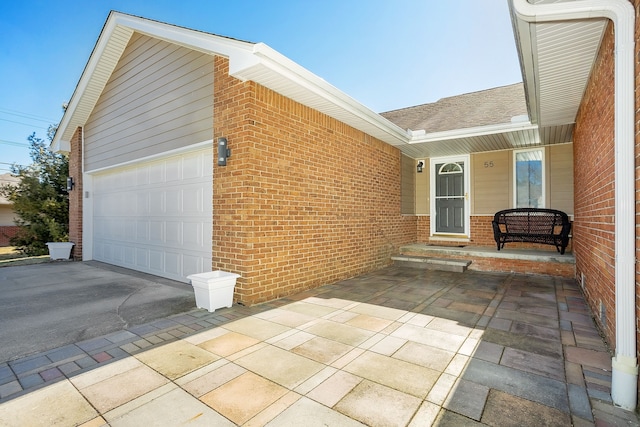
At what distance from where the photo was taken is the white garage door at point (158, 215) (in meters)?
4.96

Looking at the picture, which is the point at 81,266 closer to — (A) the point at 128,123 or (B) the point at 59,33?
(A) the point at 128,123

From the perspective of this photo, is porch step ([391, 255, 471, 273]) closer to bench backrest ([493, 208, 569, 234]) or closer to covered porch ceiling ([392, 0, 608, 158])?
bench backrest ([493, 208, 569, 234])

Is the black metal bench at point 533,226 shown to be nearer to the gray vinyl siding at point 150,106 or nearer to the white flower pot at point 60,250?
the gray vinyl siding at point 150,106

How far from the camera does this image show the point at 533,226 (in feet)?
21.7

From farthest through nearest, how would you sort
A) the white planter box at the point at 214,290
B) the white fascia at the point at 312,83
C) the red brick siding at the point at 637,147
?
1. the white planter box at the point at 214,290
2. the white fascia at the point at 312,83
3. the red brick siding at the point at 637,147

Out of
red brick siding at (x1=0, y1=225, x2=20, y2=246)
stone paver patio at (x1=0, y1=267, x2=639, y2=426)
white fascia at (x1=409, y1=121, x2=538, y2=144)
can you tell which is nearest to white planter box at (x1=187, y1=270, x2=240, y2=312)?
stone paver patio at (x1=0, y1=267, x2=639, y2=426)

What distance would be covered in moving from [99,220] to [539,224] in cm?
1059

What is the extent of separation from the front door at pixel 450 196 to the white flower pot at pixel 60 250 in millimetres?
9912

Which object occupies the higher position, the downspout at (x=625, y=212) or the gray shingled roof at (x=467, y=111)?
the gray shingled roof at (x=467, y=111)

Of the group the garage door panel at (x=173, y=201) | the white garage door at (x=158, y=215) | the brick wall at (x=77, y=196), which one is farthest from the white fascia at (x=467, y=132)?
the brick wall at (x=77, y=196)

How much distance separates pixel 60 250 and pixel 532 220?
11.8 metres

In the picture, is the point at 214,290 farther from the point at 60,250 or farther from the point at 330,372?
the point at 60,250

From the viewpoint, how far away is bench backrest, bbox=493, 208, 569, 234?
19.9 ft

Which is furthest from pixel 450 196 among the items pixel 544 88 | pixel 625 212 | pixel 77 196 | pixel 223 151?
pixel 77 196
